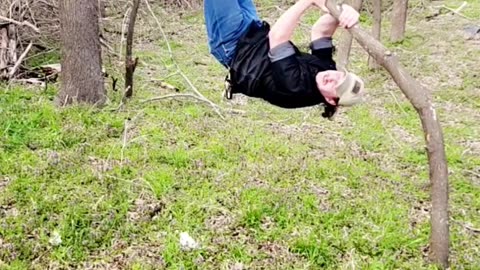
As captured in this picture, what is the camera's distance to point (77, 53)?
567cm

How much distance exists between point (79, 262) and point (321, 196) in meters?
1.80

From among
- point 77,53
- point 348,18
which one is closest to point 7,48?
point 77,53

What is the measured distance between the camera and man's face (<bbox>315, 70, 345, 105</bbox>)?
9.69ft

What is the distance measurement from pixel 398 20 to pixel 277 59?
707 centimetres

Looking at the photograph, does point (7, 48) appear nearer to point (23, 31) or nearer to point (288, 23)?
point (23, 31)

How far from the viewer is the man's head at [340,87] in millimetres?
2906

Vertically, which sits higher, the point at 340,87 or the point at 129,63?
the point at 340,87

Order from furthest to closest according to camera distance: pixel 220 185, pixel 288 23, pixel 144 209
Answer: pixel 220 185 → pixel 144 209 → pixel 288 23

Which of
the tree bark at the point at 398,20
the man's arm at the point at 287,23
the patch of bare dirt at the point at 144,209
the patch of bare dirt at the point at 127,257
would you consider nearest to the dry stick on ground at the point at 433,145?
the man's arm at the point at 287,23

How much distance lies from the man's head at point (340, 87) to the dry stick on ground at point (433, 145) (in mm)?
236

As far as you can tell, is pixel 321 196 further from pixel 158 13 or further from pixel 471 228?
pixel 158 13

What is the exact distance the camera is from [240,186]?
417 centimetres

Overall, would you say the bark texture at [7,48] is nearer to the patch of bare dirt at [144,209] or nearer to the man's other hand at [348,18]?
the patch of bare dirt at [144,209]

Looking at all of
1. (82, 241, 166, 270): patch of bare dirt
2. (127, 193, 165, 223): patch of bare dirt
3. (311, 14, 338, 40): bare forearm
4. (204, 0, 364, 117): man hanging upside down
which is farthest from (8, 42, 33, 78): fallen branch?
(311, 14, 338, 40): bare forearm
